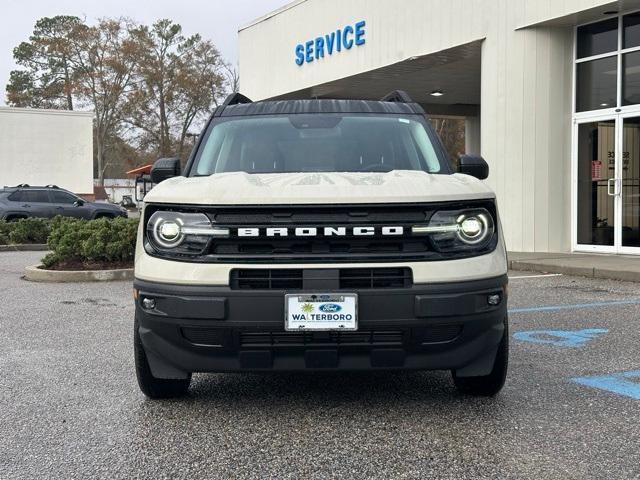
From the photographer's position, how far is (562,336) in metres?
5.68

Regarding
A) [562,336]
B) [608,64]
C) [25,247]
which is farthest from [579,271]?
[25,247]

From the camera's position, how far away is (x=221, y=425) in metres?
3.49

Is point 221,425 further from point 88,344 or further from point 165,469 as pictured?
point 88,344

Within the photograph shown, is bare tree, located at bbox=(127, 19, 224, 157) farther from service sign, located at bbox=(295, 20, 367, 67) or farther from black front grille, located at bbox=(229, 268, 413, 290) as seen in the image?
black front grille, located at bbox=(229, 268, 413, 290)

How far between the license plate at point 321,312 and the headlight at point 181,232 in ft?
1.63

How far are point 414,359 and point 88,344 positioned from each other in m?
3.33

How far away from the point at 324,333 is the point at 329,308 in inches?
5.0

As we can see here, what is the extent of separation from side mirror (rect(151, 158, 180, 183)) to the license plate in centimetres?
166

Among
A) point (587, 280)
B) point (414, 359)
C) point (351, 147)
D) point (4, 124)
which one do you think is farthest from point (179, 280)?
point (4, 124)

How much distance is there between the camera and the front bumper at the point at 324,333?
321 centimetres

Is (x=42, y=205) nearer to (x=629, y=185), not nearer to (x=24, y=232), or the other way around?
(x=24, y=232)

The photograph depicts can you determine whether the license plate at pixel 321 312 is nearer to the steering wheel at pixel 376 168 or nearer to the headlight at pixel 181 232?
the headlight at pixel 181 232

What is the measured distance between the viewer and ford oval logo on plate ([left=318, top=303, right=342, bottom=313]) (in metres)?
3.20

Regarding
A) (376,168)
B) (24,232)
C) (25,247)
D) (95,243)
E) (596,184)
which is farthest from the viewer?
(24,232)
